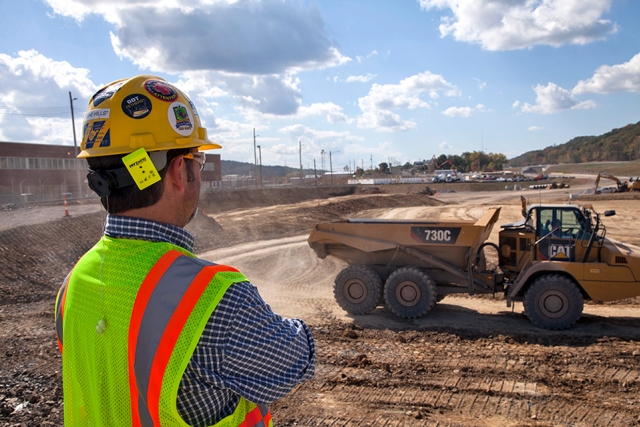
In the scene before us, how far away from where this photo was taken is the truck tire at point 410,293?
9.41 metres

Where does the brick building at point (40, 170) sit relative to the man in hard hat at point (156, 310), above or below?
above

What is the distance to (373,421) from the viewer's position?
5.24m

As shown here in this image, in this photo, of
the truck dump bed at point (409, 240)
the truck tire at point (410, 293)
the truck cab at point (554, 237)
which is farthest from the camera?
the truck dump bed at point (409, 240)

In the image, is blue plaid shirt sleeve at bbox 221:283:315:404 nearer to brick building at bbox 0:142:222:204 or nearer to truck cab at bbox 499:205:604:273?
truck cab at bbox 499:205:604:273

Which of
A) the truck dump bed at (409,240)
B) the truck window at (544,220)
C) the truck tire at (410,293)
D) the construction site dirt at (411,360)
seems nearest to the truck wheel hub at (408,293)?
the truck tire at (410,293)

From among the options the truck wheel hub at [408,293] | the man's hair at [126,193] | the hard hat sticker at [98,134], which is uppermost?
the hard hat sticker at [98,134]

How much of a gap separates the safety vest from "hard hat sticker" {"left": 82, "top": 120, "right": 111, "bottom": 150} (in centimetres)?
33

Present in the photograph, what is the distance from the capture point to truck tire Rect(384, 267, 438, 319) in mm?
9406

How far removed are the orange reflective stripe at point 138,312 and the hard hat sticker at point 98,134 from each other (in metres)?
0.51

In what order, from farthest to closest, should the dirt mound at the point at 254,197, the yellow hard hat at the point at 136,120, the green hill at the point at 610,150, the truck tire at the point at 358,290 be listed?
the green hill at the point at 610,150, the dirt mound at the point at 254,197, the truck tire at the point at 358,290, the yellow hard hat at the point at 136,120

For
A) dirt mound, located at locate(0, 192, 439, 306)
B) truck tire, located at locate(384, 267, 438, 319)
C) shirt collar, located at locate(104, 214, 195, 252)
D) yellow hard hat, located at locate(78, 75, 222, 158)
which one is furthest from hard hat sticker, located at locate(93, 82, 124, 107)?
truck tire, located at locate(384, 267, 438, 319)

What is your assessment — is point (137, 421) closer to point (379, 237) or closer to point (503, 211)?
point (379, 237)

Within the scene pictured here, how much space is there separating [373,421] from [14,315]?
7.71 m

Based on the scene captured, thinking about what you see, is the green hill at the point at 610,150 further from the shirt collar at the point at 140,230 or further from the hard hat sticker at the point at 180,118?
the shirt collar at the point at 140,230
